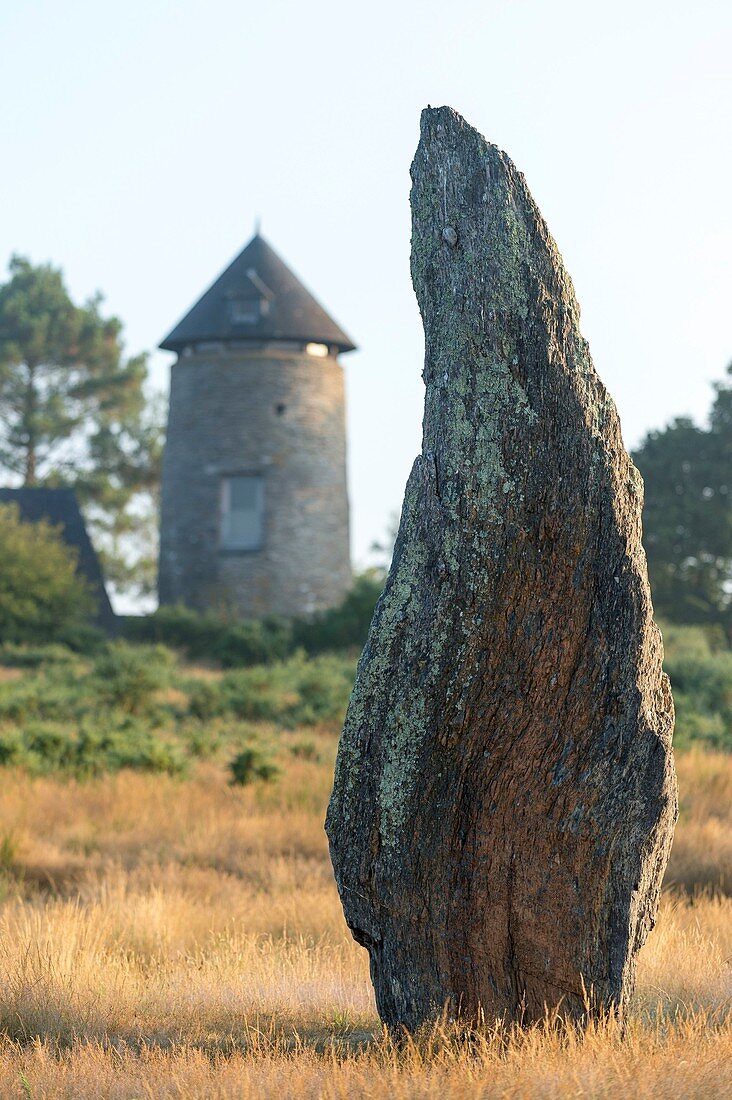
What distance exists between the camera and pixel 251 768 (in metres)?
15.4

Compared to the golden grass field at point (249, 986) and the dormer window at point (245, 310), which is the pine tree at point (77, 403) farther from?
the golden grass field at point (249, 986)

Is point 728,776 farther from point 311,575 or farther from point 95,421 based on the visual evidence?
point 95,421

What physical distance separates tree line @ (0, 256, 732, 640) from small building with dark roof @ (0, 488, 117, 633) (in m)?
6.18

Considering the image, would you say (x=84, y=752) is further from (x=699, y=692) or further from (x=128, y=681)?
(x=699, y=692)

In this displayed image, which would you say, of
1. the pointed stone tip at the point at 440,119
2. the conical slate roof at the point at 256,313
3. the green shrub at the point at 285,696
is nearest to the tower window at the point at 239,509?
the conical slate roof at the point at 256,313

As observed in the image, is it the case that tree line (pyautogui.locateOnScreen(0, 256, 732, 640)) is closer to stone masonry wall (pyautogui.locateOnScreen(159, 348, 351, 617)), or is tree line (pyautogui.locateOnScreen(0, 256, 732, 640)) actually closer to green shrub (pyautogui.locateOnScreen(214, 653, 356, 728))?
stone masonry wall (pyautogui.locateOnScreen(159, 348, 351, 617))

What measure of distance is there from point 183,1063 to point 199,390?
3262 cm

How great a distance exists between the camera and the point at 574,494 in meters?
5.60

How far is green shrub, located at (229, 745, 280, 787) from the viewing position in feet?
50.0

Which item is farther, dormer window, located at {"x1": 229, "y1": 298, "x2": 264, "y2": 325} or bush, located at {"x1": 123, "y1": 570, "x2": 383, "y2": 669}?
dormer window, located at {"x1": 229, "y1": 298, "x2": 264, "y2": 325}

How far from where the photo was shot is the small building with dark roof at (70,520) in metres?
36.7

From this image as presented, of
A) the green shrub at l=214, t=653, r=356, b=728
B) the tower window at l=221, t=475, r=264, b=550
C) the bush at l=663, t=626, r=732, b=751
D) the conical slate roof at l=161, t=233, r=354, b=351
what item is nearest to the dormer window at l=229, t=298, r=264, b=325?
the conical slate roof at l=161, t=233, r=354, b=351

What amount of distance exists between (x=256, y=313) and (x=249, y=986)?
1253 inches

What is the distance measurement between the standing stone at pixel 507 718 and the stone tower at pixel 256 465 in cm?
3028
